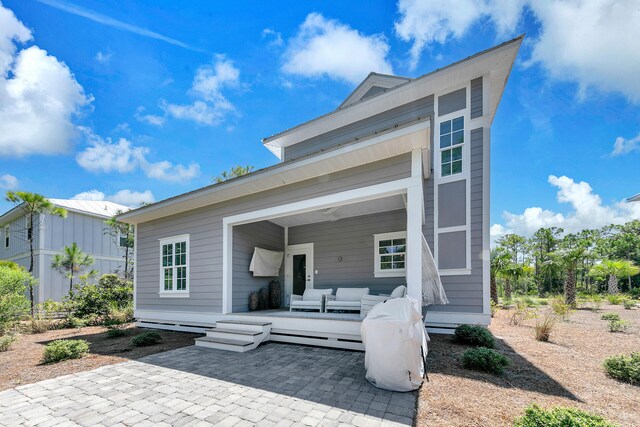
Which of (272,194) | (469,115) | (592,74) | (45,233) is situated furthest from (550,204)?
(45,233)

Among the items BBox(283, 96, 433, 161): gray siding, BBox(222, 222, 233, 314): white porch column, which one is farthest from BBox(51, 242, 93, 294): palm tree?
BBox(283, 96, 433, 161): gray siding

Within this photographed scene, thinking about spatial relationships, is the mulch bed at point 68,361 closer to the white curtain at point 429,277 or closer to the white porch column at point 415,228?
the white porch column at point 415,228

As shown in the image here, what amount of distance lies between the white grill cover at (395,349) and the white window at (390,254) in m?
3.93

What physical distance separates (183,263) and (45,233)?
1128 cm

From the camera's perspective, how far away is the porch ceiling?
23.2 feet

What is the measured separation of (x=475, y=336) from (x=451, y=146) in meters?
4.20

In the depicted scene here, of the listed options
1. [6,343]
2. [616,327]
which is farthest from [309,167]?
[616,327]

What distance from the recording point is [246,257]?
25.3 feet

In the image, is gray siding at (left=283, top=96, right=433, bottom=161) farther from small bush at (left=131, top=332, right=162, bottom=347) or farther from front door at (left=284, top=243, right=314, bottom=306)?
small bush at (left=131, top=332, right=162, bottom=347)

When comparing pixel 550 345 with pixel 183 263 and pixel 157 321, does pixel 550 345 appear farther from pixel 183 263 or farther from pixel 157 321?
pixel 157 321

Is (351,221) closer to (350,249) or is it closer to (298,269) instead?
(350,249)

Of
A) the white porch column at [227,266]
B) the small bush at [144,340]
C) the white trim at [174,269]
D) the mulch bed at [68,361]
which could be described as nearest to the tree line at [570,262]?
the white porch column at [227,266]

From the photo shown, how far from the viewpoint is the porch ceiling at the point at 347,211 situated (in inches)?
279

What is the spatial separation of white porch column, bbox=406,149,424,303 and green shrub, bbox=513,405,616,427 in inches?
94.8
